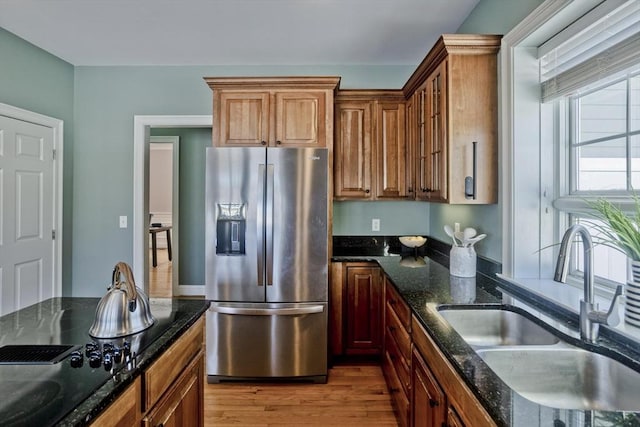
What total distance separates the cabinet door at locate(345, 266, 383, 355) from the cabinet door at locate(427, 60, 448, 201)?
34.8 inches

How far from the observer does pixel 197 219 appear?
5.09 metres

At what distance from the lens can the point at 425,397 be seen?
59.6 inches

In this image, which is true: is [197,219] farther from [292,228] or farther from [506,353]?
[506,353]

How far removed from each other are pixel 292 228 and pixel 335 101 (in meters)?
1.22

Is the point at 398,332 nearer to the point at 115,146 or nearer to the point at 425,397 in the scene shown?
the point at 425,397

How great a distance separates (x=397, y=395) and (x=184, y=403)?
126 cm

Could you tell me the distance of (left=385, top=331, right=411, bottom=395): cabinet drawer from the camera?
1.87 m

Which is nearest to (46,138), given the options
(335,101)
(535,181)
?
(335,101)

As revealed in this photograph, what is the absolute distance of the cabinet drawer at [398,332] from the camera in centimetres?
187

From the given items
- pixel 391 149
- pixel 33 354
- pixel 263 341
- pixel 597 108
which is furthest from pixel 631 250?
pixel 263 341

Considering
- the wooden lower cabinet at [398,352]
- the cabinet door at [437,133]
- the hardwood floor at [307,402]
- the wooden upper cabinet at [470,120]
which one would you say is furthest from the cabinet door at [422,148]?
the hardwood floor at [307,402]

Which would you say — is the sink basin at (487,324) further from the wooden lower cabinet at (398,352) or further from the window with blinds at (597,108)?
the window with blinds at (597,108)

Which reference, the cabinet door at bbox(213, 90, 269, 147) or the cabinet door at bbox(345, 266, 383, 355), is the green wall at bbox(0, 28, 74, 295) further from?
the cabinet door at bbox(345, 266, 383, 355)

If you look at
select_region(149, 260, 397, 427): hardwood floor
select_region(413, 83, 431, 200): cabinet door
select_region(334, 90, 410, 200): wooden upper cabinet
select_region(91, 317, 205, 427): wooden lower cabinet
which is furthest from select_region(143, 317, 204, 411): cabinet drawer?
select_region(334, 90, 410, 200): wooden upper cabinet
